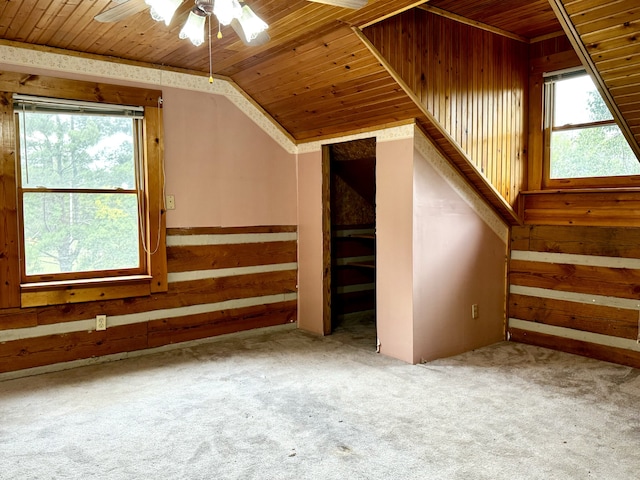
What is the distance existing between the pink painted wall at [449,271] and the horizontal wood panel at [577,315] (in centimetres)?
22

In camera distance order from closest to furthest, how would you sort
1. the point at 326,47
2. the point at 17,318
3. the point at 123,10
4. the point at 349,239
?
the point at 123,10, the point at 326,47, the point at 17,318, the point at 349,239

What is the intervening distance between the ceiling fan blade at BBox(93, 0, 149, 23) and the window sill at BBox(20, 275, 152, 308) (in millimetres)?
2046

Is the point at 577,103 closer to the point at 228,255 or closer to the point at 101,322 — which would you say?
the point at 228,255

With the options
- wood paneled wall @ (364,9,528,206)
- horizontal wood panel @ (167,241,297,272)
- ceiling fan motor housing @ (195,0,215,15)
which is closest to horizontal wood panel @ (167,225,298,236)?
horizontal wood panel @ (167,241,297,272)

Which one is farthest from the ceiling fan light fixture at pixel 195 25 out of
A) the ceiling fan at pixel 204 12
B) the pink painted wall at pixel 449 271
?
the pink painted wall at pixel 449 271

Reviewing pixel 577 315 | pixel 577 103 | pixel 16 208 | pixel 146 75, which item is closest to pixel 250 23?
pixel 146 75

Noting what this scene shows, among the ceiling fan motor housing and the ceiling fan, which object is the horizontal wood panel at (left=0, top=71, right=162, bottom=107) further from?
the ceiling fan motor housing

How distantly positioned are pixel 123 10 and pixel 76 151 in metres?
1.77

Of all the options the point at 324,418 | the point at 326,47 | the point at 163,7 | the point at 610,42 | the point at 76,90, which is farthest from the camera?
the point at 76,90

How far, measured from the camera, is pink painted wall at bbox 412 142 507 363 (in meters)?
3.79

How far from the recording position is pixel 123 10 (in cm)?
221

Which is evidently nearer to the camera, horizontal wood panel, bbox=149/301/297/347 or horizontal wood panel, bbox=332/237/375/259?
horizontal wood panel, bbox=149/301/297/347

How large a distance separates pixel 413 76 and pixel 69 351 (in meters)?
3.15

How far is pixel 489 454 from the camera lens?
2.38 meters
